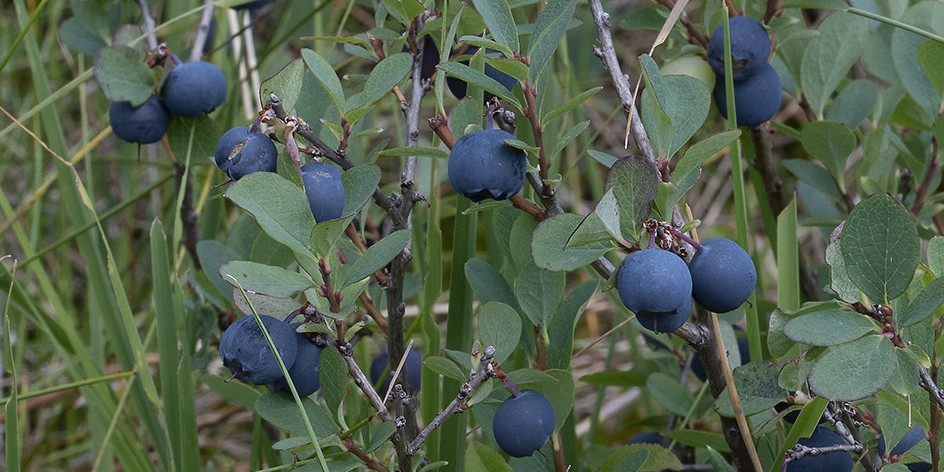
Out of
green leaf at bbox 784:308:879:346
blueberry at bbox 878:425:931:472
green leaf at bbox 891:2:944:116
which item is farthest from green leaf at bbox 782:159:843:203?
green leaf at bbox 784:308:879:346

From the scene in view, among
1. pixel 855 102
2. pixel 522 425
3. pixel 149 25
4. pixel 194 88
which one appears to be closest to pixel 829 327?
pixel 522 425

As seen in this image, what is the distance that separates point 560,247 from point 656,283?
100 mm

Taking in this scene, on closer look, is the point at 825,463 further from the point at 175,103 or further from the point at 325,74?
the point at 175,103

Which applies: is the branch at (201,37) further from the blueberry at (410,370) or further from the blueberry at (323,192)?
the blueberry at (323,192)

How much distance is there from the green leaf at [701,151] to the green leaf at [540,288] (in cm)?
16

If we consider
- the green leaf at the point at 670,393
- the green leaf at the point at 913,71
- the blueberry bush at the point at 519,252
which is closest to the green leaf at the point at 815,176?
the blueberry bush at the point at 519,252

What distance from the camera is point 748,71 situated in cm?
105

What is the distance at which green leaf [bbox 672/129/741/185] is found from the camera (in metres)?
0.74

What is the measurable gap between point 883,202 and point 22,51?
7.36 feet

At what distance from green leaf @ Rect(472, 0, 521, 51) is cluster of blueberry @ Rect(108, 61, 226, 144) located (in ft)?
1.57

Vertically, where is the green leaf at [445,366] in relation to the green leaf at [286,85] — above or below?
below

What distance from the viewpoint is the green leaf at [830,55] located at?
3.87 ft

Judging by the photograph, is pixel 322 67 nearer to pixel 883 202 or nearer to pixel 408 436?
pixel 408 436

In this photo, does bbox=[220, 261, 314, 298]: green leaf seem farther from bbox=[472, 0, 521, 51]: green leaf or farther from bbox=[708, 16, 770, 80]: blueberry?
bbox=[708, 16, 770, 80]: blueberry
